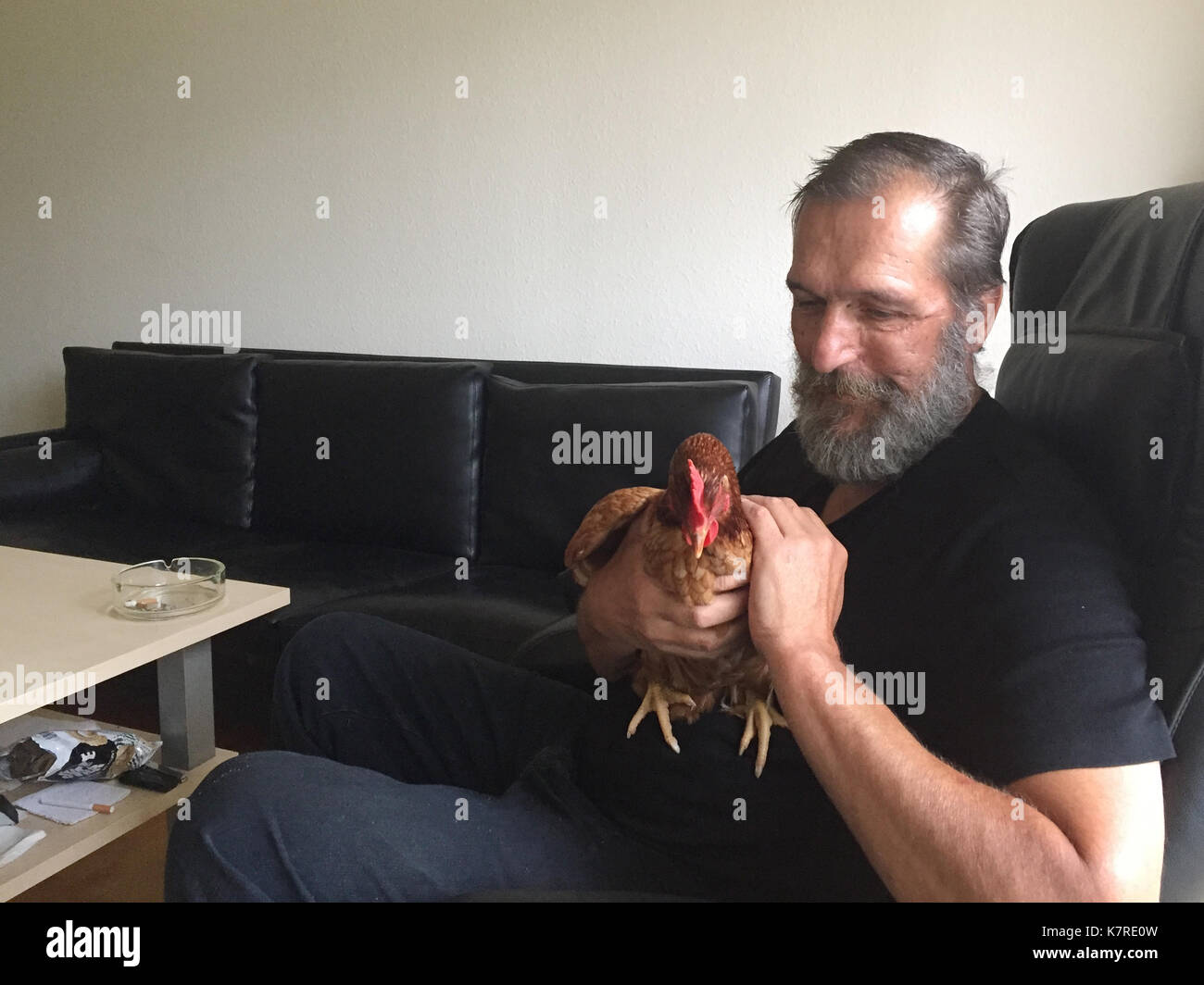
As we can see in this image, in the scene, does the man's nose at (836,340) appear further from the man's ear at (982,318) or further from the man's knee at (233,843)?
the man's knee at (233,843)

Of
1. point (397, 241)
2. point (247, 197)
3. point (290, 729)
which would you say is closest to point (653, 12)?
point (397, 241)

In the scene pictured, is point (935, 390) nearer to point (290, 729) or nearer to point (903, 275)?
point (903, 275)

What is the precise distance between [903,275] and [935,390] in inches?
5.1

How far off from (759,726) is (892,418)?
364 mm

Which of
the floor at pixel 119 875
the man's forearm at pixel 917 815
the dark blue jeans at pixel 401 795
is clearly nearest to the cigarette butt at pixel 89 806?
the floor at pixel 119 875

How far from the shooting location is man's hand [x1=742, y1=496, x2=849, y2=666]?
88 cm

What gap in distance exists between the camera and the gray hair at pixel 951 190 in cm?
105

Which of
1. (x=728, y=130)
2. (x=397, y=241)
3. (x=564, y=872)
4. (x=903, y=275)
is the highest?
(x=728, y=130)

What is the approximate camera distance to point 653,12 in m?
2.58

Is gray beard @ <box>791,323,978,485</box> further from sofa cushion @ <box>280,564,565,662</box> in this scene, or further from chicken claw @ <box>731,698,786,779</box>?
sofa cushion @ <box>280,564,565,662</box>

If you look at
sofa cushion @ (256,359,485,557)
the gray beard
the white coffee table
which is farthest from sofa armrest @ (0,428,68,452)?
the gray beard

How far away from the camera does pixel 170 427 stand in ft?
9.68

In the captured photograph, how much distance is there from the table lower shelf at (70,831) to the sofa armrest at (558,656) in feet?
1.88

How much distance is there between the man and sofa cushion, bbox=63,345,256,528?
195cm
